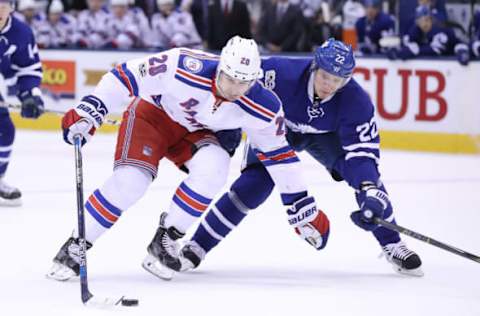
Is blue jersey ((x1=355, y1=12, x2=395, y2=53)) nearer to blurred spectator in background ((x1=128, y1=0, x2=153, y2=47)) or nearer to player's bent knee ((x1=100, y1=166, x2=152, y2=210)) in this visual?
blurred spectator in background ((x1=128, y1=0, x2=153, y2=47))

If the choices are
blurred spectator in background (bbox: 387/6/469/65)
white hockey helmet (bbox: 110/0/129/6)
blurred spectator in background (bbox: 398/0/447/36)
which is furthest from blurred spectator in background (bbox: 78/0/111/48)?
blurred spectator in background (bbox: 387/6/469/65)

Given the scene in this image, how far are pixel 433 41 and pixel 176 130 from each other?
17.2 ft

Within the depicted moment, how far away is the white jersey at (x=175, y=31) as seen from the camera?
10.2 metres

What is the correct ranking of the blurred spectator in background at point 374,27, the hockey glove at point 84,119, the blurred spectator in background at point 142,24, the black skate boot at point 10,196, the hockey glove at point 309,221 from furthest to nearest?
the blurred spectator in background at point 142,24, the blurred spectator in background at point 374,27, the black skate boot at point 10,196, the hockey glove at point 309,221, the hockey glove at point 84,119

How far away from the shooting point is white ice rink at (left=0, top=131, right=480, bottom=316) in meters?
3.68

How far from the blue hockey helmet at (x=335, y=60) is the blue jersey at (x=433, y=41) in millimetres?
4923

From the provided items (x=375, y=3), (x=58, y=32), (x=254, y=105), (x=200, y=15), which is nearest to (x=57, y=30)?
(x=58, y=32)

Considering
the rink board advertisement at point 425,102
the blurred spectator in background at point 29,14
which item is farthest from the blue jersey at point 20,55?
the blurred spectator in background at point 29,14

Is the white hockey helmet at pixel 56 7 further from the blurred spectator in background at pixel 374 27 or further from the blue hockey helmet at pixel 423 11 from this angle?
the blue hockey helmet at pixel 423 11

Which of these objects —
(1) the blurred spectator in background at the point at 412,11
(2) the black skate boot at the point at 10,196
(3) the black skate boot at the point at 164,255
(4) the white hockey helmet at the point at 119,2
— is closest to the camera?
(3) the black skate boot at the point at 164,255

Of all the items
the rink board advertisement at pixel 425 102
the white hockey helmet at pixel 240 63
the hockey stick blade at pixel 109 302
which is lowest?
the rink board advertisement at pixel 425 102

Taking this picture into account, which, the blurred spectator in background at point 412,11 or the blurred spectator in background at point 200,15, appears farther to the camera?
the blurred spectator in background at point 200,15

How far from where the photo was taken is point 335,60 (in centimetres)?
404

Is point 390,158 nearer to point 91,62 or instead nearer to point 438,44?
point 438,44
